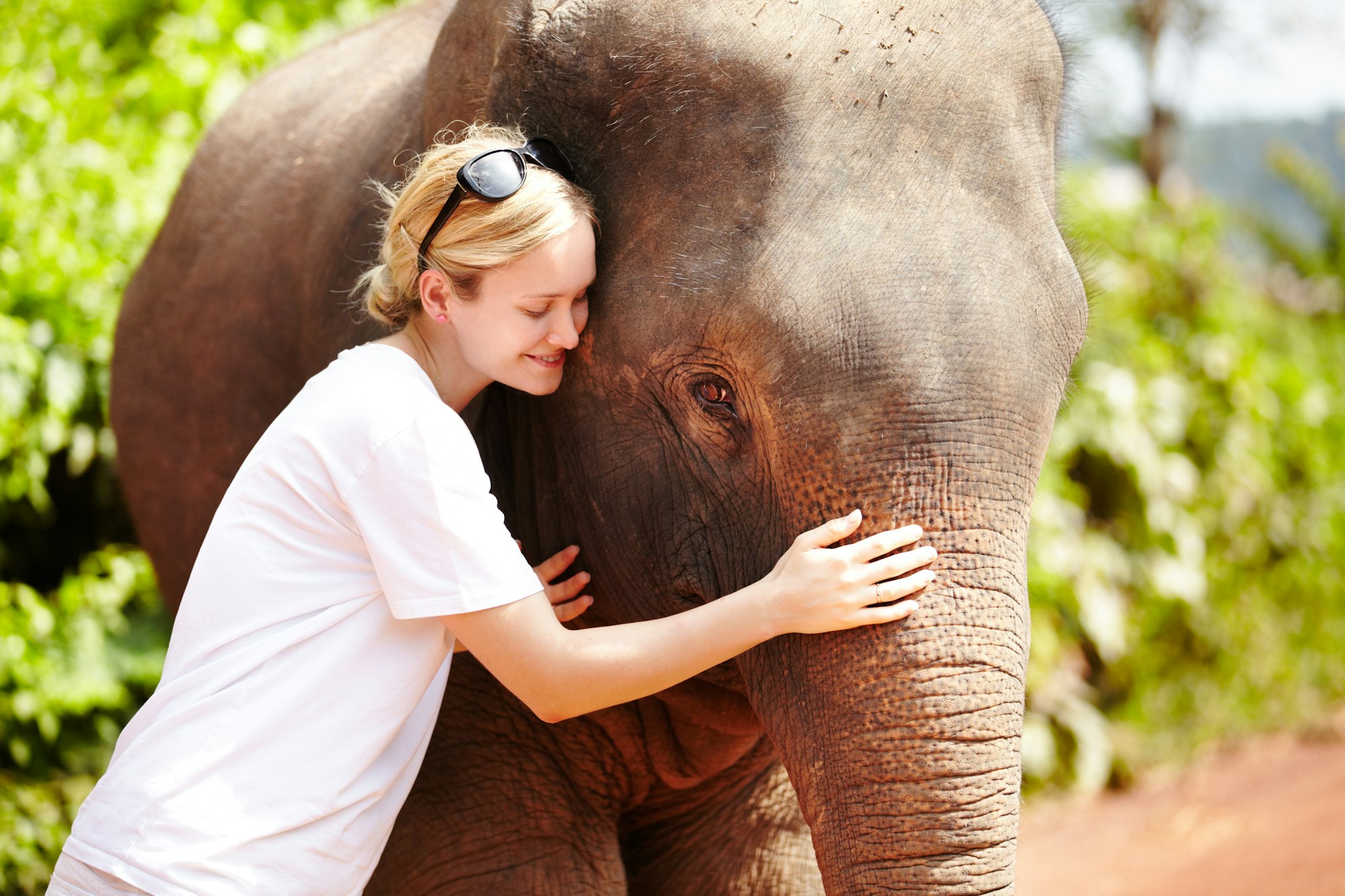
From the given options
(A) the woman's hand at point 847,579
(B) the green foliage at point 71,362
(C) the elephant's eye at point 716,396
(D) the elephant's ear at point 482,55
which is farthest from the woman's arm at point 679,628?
(B) the green foliage at point 71,362

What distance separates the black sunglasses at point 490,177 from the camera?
6.45 feet

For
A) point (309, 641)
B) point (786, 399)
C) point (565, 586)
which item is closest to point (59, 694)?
point (565, 586)

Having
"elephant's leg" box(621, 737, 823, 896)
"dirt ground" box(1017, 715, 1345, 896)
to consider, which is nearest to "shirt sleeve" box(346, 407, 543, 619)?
"elephant's leg" box(621, 737, 823, 896)

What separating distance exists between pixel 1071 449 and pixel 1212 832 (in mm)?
1944

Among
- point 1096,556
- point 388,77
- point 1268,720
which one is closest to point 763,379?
point 388,77

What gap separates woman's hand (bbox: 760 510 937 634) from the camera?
71.0 inches

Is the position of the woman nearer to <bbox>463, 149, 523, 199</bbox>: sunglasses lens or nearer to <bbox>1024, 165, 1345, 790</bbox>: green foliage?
<bbox>463, 149, 523, 199</bbox>: sunglasses lens

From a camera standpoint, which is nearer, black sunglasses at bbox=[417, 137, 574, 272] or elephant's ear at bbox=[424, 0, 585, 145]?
black sunglasses at bbox=[417, 137, 574, 272]

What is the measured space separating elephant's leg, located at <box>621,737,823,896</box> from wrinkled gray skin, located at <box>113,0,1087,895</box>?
0.28 meters

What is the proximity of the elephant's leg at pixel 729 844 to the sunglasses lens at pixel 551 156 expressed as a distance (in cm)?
138

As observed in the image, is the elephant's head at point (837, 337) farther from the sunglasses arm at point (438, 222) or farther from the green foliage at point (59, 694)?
the green foliage at point (59, 694)

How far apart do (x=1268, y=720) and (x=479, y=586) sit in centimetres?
636

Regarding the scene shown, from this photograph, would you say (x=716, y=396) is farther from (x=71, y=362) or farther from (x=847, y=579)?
(x=71, y=362)

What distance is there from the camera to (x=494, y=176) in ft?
6.47
